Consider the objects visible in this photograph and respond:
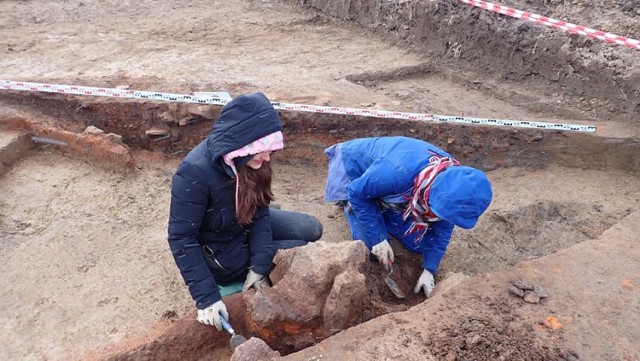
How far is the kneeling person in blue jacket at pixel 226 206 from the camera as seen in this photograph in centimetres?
254

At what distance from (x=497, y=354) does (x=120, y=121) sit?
436 centimetres

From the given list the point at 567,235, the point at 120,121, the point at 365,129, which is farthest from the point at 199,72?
the point at 567,235

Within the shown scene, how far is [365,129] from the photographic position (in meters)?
5.28

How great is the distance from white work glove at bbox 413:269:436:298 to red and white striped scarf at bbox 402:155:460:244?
1.27 ft

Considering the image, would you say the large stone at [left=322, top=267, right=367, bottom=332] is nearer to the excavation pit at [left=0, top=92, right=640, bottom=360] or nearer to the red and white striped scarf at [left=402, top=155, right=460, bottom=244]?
the excavation pit at [left=0, top=92, right=640, bottom=360]

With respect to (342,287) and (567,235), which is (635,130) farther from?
(342,287)

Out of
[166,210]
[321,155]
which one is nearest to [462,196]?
[321,155]

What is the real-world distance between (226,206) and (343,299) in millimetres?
838

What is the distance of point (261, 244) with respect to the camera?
126 inches

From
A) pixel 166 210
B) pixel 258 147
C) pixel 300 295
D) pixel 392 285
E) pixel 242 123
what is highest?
pixel 242 123

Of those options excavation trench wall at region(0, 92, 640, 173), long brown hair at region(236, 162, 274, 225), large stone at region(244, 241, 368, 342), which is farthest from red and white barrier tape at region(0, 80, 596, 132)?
large stone at region(244, 241, 368, 342)

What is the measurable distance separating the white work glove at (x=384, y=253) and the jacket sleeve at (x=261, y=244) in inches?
31.6

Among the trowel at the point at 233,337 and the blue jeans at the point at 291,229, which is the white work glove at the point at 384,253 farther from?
the trowel at the point at 233,337

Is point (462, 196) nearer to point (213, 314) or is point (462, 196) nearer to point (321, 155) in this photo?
point (213, 314)
